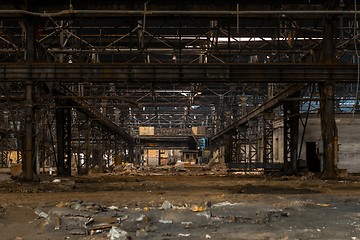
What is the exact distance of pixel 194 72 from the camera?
17859 mm

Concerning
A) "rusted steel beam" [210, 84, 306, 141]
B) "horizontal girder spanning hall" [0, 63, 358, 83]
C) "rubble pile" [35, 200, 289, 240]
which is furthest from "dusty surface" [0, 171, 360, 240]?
"rusted steel beam" [210, 84, 306, 141]

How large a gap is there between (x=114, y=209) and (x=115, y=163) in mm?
36143

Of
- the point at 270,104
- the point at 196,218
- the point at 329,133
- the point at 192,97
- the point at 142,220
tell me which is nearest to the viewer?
the point at 142,220

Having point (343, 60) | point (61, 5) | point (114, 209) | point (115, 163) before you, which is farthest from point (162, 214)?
point (115, 163)

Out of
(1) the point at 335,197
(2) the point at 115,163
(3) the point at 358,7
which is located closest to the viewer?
(1) the point at 335,197

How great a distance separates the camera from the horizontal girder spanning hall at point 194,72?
17.7m

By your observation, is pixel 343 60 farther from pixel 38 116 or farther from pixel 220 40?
pixel 38 116

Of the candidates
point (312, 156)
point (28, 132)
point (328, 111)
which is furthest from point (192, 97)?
point (28, 132)

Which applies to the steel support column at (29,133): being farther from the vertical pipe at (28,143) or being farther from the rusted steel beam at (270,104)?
the rusted steel beam at (270,104)

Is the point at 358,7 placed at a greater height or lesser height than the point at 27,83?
greater

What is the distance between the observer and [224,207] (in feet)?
32.3

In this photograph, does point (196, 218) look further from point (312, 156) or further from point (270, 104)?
point (312, 156)

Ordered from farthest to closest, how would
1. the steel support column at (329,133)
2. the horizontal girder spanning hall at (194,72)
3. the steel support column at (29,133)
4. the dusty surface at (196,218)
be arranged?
the steel support column at (329,133)
the horizontal girder spanning hall at (194,72)
the steel support column at (29,133)
the dusty surface at (196,218)

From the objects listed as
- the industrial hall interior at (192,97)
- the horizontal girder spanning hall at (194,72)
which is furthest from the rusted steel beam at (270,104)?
the horizontal girder spanning hall at (194,72)
